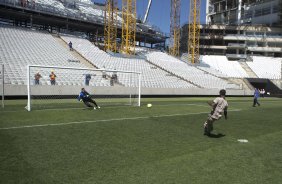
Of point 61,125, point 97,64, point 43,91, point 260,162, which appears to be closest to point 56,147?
point 61,125

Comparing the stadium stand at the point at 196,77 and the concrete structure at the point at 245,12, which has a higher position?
the concrete structure at the point at 245,12

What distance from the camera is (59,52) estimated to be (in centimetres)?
4016

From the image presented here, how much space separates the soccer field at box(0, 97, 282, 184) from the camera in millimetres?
5770

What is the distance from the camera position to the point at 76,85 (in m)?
28.2

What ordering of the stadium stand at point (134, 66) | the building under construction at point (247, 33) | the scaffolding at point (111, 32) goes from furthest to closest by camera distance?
the building under construction at point (247, 33) < the scaffolding at point (111, 32) < the stadium stand at point (134, 66)

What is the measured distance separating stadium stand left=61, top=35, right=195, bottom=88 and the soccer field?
981 inches

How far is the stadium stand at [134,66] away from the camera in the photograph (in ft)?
128

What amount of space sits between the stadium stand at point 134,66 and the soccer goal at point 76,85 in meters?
4.87

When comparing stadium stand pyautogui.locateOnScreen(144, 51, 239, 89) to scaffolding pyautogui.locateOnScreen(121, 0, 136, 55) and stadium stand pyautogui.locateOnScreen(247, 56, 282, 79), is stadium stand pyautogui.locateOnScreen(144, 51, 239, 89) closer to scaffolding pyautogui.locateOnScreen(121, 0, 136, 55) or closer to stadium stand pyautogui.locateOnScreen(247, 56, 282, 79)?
scaffolding pyautogui.locateOnScreen(121, 0, 136, 55)

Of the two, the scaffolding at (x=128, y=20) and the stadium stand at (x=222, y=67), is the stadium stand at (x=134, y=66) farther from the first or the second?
the stadium stand at (x=222, y=67)

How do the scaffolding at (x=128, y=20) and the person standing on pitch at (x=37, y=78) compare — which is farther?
the scaffolding at (x=128, y=20)

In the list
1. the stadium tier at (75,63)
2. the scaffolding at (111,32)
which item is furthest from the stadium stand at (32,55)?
the scaffolding at (111,32)

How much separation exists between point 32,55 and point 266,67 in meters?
53.6

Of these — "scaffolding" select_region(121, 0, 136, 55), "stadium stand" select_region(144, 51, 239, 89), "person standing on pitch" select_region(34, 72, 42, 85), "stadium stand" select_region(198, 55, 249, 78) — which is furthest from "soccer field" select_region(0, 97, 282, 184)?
"stadium stand" select_region(198, 55, 249, 78)
